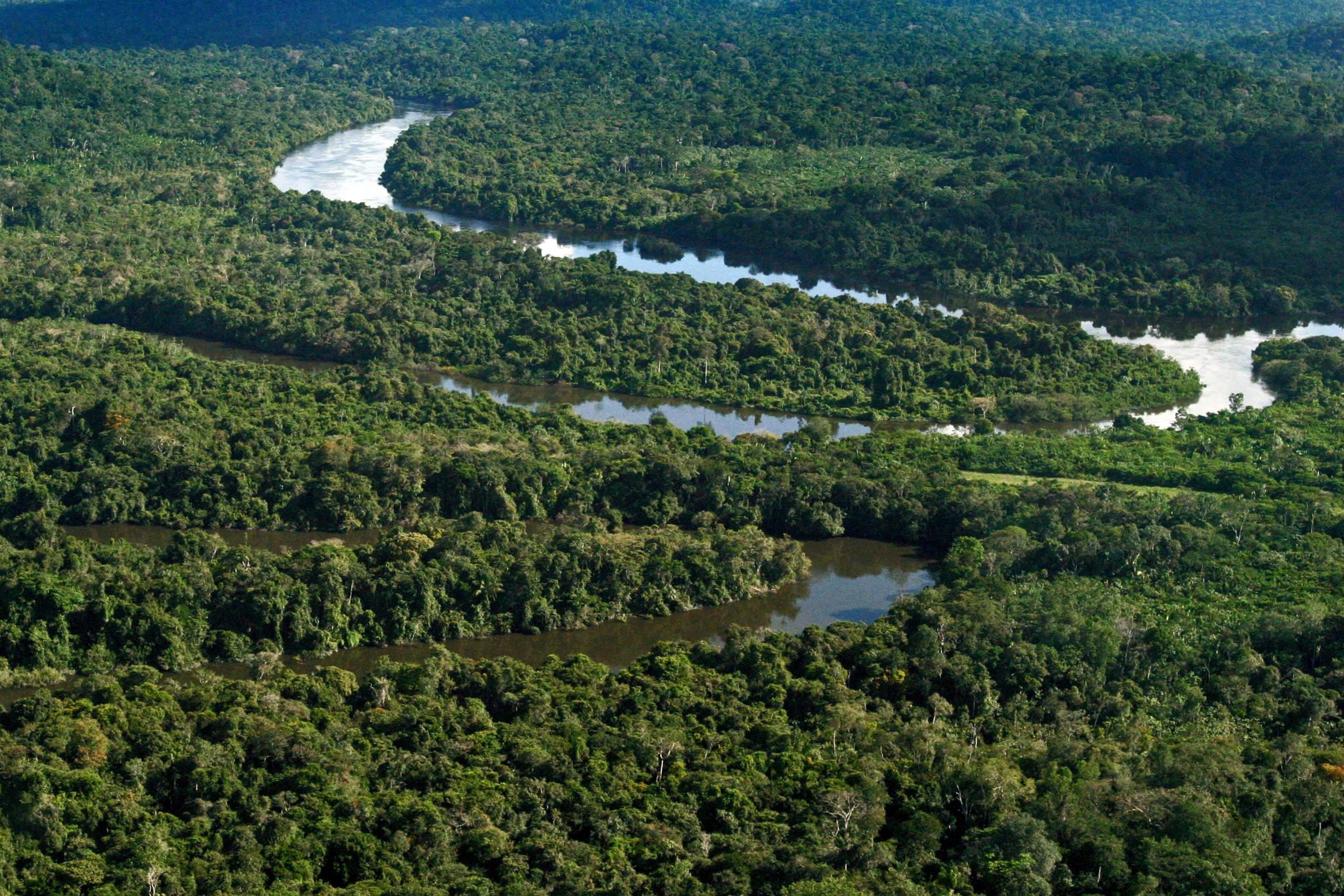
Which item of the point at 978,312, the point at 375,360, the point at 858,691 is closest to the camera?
the point at 858,691

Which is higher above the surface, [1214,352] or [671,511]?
[671,511]

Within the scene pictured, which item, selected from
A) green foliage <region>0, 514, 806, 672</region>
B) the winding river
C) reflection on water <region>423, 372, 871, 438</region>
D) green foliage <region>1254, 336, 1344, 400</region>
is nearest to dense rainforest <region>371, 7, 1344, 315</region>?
the winding river

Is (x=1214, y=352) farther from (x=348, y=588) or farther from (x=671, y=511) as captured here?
(x=348, y=588)

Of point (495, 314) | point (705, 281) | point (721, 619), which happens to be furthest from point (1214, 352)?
point (721, 619)

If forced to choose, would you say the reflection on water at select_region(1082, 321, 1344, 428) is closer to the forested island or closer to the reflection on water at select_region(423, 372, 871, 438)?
the forested island

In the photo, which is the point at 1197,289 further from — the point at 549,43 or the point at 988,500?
the point at 549,43

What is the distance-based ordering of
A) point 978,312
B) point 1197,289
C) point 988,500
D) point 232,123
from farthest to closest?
point 232,123 < point 1197,289 < point 978,312 < point 988,500

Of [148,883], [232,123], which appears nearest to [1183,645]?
[148,883]
